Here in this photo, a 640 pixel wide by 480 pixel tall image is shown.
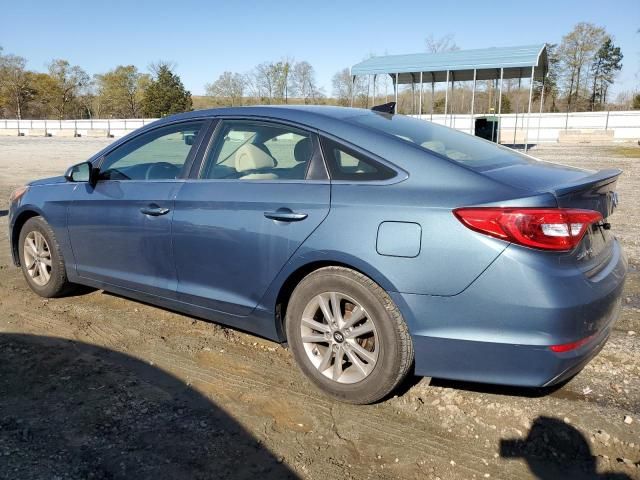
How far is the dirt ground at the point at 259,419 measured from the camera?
2.54 meters

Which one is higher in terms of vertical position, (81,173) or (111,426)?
(81,173)

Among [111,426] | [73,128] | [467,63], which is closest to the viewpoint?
[111,426]

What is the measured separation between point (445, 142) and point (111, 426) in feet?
8.25

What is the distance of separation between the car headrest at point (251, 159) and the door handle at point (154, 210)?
618 mm

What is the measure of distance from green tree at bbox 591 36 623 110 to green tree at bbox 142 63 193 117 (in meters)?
48.9

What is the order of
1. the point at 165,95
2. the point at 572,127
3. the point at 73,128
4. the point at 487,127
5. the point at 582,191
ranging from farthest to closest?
the point at 165,95 < the point at 73,128 < the point at 572,127 < the point at 487,127 < the point at 582,191

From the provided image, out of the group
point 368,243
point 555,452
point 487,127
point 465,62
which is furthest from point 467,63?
point 555,452

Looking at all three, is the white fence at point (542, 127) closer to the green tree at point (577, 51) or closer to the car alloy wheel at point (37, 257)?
the green tree at point (577, 51)

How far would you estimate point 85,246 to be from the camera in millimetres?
4379

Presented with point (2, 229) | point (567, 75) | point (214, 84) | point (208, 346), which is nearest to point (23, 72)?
point (214, 84)

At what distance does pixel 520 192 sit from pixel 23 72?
91.2 meters

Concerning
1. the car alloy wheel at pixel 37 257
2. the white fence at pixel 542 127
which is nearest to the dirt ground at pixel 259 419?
the car alloy wheel at pixel 37 257

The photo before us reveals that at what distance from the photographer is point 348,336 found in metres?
3.03

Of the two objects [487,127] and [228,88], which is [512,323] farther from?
[228,88]
